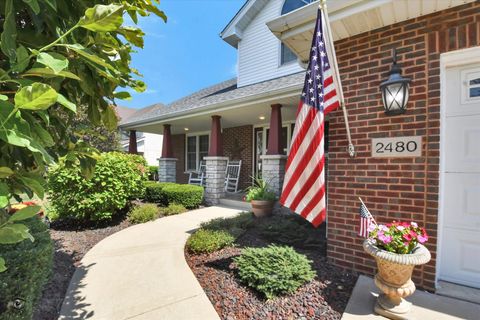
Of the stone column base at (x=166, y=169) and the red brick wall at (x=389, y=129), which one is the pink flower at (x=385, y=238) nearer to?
the red brick wall at (x=389, y=129)

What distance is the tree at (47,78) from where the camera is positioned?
78cm

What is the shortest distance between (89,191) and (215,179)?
3.75 m

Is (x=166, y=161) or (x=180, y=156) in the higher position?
(x=180, y=156)

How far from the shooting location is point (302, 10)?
3186 mm

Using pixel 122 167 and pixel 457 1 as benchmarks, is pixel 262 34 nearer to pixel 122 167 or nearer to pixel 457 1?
pixel 122 167

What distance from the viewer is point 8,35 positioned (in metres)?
0.87

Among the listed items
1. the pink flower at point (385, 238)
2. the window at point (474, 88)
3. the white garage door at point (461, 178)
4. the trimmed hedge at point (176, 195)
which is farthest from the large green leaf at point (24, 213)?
the trimmed hedge at point (176, 195)

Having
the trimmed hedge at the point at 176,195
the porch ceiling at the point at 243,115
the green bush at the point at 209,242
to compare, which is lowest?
the green bush at the point at 209,242

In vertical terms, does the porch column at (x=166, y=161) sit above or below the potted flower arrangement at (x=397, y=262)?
above

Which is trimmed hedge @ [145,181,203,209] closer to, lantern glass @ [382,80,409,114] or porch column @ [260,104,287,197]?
porch column @ [260,104,287,197]

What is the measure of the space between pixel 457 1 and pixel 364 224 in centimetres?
239

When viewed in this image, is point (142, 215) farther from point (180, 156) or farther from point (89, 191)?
point (180, 156)

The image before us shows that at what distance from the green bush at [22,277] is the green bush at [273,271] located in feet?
6.35

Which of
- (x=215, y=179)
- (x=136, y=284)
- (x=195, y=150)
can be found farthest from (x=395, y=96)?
(x=195, y=150)
